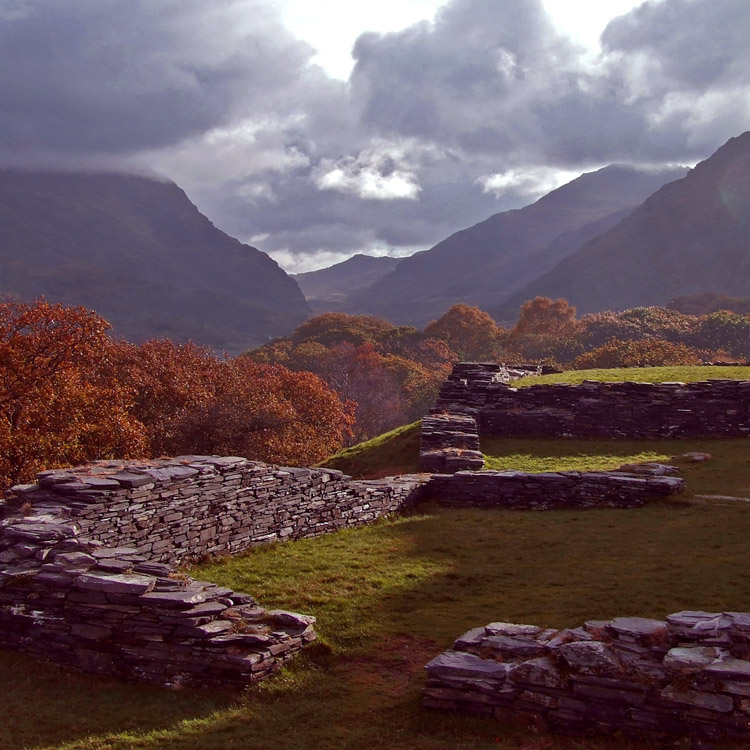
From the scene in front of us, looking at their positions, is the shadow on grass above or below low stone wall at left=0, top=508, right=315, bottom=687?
below

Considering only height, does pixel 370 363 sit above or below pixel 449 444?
above

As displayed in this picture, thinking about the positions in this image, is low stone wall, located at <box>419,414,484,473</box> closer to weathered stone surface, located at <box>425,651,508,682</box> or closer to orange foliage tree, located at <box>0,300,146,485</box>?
orange foliage tree, located at <box>0,300,146,485</box>

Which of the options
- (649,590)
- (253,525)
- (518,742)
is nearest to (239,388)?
(253,525)

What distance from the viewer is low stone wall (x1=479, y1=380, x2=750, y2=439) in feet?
69.6

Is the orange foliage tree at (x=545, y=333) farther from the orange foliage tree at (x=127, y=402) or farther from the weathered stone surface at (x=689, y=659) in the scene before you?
the weathered stone surface at (x=689, y=659)

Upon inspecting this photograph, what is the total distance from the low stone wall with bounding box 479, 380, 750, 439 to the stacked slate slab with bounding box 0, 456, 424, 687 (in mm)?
11389

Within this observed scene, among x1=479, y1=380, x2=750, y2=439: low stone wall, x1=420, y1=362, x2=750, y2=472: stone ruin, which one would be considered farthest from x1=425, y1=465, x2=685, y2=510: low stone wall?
x1=479, y1=380, x2=750, y2=439: low stone wall

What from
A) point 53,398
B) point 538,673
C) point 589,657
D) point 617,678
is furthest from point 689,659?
point 53,398

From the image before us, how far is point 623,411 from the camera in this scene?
71.2 ft

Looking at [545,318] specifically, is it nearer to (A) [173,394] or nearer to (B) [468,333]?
(B) [468,333]

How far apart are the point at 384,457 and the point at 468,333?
6767 centimetres

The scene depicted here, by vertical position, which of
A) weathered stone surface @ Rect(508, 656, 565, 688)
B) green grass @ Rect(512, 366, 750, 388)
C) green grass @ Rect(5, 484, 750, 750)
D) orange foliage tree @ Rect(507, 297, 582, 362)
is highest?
orange foliage tree @ Rect(507, 297, 582, 362)

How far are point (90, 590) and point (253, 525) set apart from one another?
4.49 m

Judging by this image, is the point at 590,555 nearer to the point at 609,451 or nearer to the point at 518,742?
Answer: the point at 518,742
